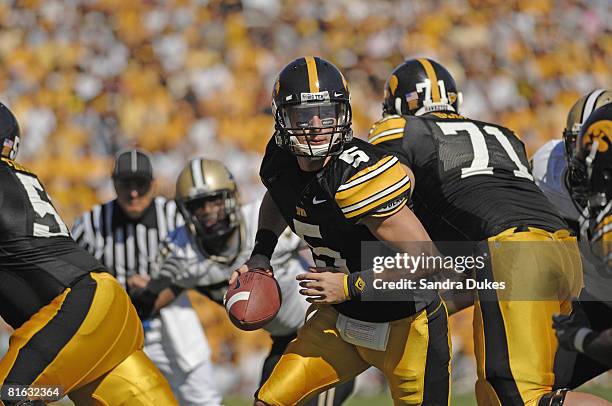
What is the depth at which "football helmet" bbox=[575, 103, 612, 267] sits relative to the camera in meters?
2.65

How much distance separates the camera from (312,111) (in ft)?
11.2

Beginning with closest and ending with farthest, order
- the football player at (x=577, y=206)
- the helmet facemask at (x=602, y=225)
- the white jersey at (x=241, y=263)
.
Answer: the helmet facemask at (x=602, y=225) < the football player at (x=577, y=206) < the white jersey at (x=241, y=263)

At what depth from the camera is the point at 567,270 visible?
3480mm

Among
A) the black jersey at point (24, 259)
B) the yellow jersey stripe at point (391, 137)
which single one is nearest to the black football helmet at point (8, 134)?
the black jersey at point (24, 259)

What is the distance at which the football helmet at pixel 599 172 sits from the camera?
104 inches

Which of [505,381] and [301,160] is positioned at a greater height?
[301,160]

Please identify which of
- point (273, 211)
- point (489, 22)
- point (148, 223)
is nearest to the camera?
point (273, 211)

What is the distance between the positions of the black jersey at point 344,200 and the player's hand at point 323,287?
0.20 metres

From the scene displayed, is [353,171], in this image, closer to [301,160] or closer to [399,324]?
[301,160]

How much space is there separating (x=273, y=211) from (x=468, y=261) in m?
0.79

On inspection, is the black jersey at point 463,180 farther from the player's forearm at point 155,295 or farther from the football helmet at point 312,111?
the player's forearm at point 155,295

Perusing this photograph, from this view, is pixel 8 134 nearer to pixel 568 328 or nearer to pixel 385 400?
pixel 568 328

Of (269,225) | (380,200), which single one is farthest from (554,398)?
(269,225)

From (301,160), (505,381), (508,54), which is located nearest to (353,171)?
(301,160)
